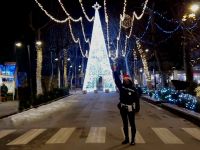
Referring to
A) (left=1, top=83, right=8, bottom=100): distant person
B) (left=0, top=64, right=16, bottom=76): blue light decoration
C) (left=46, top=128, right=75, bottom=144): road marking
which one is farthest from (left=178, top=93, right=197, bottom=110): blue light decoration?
(left=0, top=64, right=16, bottom=76): blue light decoration

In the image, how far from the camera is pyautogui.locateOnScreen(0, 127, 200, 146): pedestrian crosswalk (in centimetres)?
1409

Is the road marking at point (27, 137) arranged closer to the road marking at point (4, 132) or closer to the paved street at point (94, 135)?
the paved street at point (94, 135)

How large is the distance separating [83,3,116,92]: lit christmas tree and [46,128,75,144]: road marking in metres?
46.2

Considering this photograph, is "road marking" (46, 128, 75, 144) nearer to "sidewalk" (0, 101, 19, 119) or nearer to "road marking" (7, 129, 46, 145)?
"road marking" (7, 129, 46, 145)

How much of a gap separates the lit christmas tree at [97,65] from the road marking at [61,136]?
152ft

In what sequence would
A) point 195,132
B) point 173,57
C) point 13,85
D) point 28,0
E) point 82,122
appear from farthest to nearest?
point 173,57, point 13,85, point 28,0, point 82,122, point 195,132

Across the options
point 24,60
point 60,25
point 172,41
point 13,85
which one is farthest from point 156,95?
point 24,60

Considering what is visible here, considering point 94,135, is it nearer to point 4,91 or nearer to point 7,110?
point 7,110

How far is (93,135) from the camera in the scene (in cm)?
1559

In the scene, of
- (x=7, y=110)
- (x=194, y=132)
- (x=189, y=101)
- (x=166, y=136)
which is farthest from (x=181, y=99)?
(x=166, y=136)

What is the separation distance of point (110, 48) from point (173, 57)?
40.2ft

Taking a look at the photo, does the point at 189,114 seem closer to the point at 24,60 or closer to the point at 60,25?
the point at 60,25

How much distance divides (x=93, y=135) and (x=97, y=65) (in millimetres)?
52331

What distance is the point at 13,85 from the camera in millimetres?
44562
